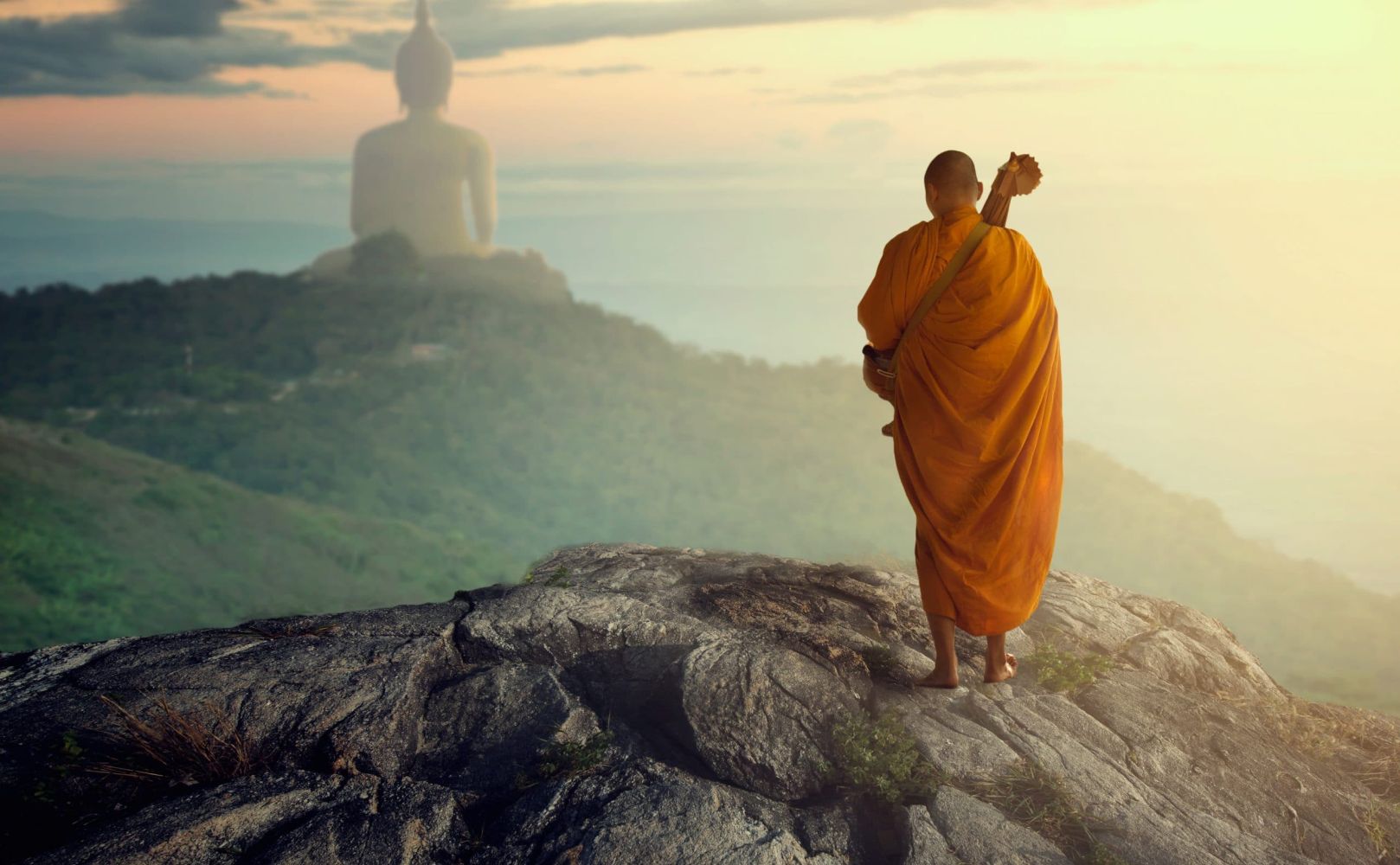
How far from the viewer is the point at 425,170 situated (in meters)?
38.4

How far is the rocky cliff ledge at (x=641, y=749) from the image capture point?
163 inches

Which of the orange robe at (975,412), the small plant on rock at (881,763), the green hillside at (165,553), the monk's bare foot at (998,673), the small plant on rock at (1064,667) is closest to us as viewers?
the small plant on rock at (881,763)

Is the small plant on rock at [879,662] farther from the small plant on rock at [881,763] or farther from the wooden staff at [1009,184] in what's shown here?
the wooden staff at [1009,184]

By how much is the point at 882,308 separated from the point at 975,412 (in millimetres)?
722

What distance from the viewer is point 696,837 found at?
4102 millimetres

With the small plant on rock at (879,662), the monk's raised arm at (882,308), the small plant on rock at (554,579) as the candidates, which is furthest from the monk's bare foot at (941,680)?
the small plant on rock at (554,579)

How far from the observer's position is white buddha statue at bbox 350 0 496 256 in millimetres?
36844

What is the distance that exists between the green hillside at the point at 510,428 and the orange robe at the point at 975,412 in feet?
80.6

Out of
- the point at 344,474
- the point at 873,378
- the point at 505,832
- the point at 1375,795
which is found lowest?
the point at 344,474

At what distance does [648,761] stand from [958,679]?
1855mm

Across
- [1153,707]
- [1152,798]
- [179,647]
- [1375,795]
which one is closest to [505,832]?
[179,647]

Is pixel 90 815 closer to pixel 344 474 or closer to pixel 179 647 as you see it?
pixel 179 647

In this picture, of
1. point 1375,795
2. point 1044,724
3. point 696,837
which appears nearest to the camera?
point 696,837

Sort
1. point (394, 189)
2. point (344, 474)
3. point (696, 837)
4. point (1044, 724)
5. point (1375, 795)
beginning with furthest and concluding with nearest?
1. point (394, 189)
2. point (344, 474)
3. point (1375, 795)
4. point (1044, 724)
5. point (696, 837)
